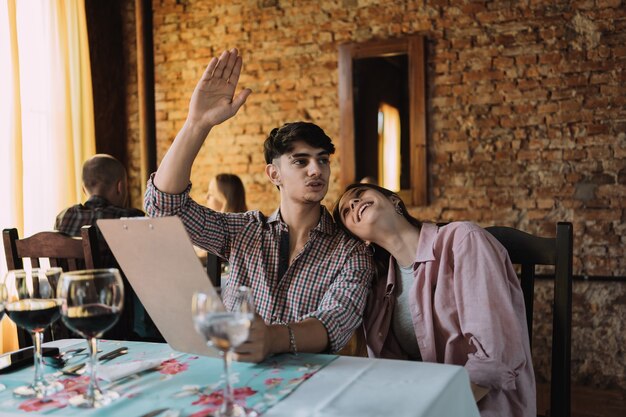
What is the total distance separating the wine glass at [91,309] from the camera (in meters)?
1.04

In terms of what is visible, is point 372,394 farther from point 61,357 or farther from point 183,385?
point 61,357

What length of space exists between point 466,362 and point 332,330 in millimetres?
333

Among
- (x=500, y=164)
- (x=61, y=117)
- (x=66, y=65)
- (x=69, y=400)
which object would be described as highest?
(x=66, y=65)

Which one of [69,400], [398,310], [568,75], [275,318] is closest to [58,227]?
[275,318]

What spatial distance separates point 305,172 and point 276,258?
0.84 feet

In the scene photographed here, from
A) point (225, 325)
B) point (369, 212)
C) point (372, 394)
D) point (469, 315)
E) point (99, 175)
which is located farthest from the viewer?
point (99, 175)

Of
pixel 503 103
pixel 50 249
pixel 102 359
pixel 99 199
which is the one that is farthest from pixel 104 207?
pixel 503 103

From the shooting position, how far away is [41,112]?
414 cm

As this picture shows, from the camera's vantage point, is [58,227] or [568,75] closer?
[58,227]

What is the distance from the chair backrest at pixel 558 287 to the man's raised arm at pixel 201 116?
0.84m

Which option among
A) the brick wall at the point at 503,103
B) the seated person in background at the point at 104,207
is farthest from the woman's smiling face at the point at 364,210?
the brick wall at the point at 503,103

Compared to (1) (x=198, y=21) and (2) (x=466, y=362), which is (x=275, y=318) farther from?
(1) (x=198, y=21)

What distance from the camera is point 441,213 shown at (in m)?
3.96

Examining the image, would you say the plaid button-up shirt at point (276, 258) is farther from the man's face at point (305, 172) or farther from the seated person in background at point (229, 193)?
the seated person in background at point (229, 193)
